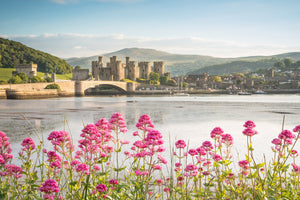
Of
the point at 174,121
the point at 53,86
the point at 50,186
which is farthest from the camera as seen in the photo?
the point at 53,86

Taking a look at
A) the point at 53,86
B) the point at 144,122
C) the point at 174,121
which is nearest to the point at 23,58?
the point at 53,86

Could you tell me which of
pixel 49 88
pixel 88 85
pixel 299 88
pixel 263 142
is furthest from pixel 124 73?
pixel 263 142

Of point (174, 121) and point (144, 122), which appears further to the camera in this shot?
point (174, 121)

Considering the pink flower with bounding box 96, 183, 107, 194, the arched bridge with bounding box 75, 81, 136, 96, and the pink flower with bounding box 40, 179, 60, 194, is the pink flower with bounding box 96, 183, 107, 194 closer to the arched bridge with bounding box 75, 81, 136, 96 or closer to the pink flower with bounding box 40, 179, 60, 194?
the pink flower with bounding box 40, 179, 60, 194

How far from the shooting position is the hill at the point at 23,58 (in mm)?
100375

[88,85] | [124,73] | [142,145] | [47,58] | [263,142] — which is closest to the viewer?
[142,145]

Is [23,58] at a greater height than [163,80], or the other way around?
[23,58]

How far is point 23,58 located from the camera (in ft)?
347

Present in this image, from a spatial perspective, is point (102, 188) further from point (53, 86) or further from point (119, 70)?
point (119, 70)

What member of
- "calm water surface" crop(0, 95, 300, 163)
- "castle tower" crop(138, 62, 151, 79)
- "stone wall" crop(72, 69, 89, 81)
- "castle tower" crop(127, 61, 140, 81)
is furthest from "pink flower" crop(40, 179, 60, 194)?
"castle tower" crop(138, 62, 151, 79)

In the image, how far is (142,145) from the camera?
10.2ft

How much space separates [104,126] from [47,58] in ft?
389

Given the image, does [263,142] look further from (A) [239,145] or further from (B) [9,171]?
(B) [9,171]

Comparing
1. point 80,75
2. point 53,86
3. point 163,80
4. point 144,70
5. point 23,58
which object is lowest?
point 53,86
